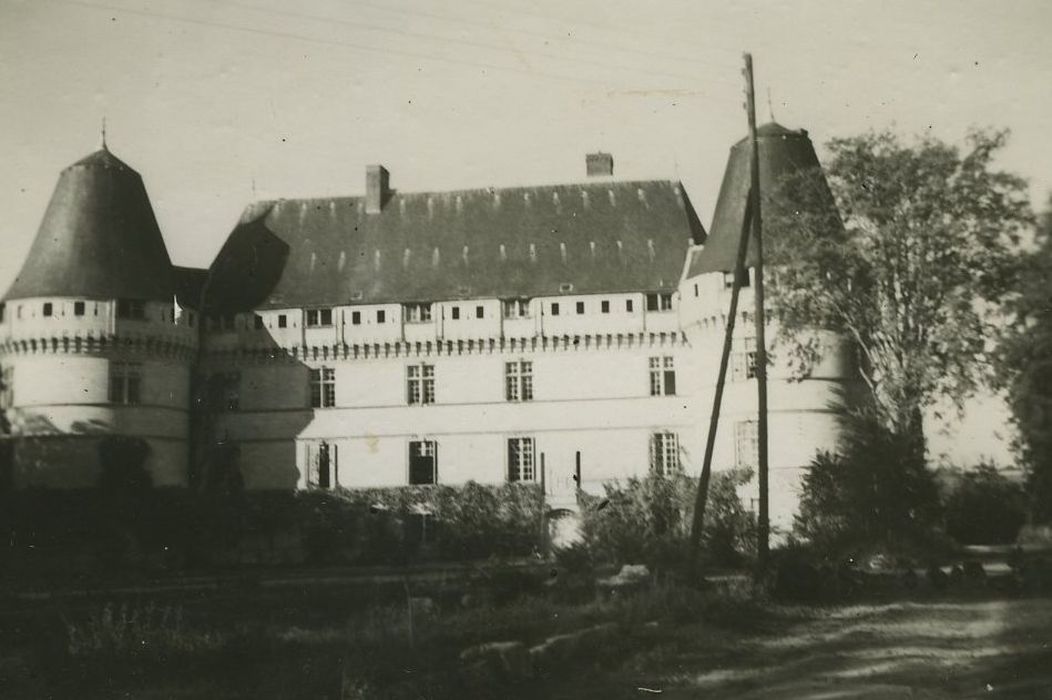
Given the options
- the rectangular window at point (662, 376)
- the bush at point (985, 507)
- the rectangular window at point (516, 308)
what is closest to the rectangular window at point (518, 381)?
the rectangular window at point (516, 308)

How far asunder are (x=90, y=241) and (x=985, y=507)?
22.5 metres

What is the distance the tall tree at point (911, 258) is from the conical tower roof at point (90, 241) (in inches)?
635

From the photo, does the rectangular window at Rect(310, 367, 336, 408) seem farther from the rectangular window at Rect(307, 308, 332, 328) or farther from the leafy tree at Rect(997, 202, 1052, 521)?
the leafy tree at Rect(997, 202, 1052, 521)

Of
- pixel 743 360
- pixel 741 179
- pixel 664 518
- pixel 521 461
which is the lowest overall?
pixel 664 518

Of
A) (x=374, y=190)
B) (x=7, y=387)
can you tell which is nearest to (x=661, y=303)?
(x=374, y=190)

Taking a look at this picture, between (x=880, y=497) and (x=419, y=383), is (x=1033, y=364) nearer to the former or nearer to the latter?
(x=880, y=497)

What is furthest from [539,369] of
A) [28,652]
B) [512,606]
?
[28,652]

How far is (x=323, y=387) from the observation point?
3020cm

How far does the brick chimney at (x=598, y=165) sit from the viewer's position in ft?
107

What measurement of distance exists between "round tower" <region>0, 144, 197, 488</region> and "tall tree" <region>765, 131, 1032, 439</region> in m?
16.1

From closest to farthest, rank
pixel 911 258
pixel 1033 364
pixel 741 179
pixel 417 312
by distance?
pixel 1033 364, pixel 911 258, pixel 741 179, pixel 417 312

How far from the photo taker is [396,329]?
30.0 meters

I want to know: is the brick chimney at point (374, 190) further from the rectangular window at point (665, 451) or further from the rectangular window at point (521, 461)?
the rectangular window at point (665, 451)

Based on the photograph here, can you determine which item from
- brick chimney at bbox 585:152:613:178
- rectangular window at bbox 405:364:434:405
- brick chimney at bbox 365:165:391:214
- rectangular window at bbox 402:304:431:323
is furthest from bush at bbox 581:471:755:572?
brick chimney at bbox 365:165:391:214
